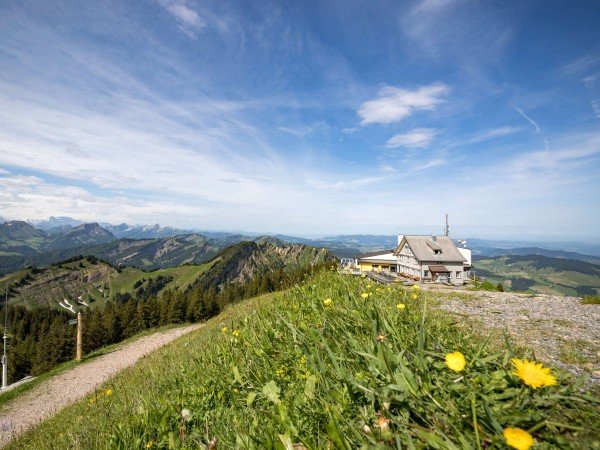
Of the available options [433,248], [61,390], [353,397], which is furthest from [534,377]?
[433,248]

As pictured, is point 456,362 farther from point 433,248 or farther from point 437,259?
point 433,248

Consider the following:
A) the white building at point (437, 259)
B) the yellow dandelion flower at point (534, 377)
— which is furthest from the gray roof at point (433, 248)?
the yellow dandelion flower at point (534, 377)

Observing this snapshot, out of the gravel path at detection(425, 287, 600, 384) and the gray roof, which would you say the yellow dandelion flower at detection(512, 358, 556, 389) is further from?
the gray roof

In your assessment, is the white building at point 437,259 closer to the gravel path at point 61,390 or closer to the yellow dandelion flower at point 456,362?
the gravel path at point 61,390

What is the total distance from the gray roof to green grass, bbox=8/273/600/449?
172ft

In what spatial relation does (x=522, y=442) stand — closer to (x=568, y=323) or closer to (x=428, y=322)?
(x=428, y=322)

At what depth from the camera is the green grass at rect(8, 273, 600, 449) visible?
1756mm

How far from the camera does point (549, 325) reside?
6.77 m

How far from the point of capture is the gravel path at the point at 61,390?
12562mm

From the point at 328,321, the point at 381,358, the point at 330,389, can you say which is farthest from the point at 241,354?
the point at 381,358

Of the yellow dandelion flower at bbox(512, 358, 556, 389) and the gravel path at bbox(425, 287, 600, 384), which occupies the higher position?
the yellow dandelion flower at bbox(512, 358, 556, 389)

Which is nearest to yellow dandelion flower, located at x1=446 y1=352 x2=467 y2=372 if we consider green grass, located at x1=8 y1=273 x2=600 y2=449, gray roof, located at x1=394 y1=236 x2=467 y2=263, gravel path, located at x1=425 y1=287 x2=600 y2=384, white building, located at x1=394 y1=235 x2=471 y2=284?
green grass, located at x1=8 y1=273 x2=600 y2=449

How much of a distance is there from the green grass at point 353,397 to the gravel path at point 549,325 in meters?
1.19

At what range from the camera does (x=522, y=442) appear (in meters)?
1.35
